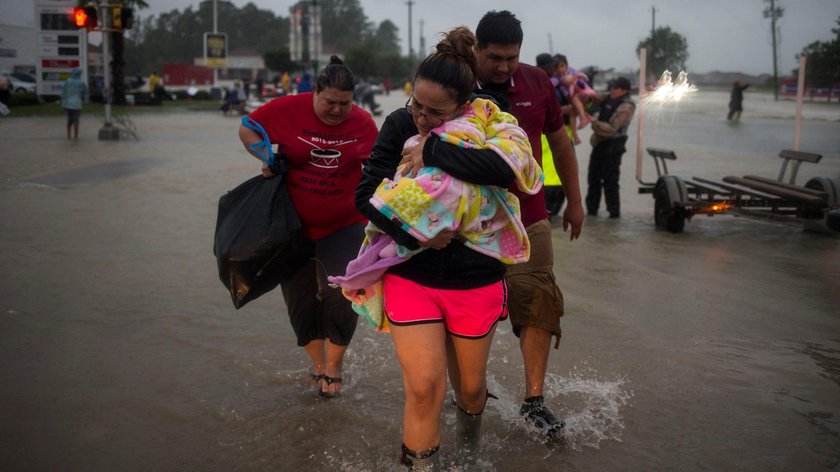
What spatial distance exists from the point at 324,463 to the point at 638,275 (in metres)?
4.39

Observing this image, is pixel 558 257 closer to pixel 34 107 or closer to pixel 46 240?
pixel 46 240

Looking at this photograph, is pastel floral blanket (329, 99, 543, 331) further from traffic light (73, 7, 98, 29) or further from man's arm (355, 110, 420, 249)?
traffic light (73, 7, 98, 29)

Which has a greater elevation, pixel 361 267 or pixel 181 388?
pixel 361 267

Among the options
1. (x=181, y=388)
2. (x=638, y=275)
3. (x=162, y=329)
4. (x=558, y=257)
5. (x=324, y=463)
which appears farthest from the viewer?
(x=558, y=257)

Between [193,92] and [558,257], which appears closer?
[558,257]

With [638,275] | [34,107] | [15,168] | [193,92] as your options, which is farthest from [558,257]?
[193,92]

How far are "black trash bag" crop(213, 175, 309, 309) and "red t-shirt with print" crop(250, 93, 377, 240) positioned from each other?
0.12 metres

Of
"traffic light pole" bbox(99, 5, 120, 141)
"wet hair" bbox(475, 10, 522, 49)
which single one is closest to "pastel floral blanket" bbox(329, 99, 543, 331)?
"wet hair" bbox(475, 10, 522, 49)

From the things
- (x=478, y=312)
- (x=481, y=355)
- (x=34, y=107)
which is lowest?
(x=481, y=355)

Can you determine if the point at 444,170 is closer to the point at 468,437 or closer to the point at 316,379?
the point at 468,437

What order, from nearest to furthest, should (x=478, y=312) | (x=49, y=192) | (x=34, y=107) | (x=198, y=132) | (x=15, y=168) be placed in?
(x=478, y=312), (x=49, y=192), (x=15, y=168), (x=198, y=132), (x=34, y=107)

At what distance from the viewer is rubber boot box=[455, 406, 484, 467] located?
3398 mm

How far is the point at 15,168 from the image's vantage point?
44.3 feet

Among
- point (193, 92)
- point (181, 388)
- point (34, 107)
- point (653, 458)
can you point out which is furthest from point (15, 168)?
point (193, 92)
